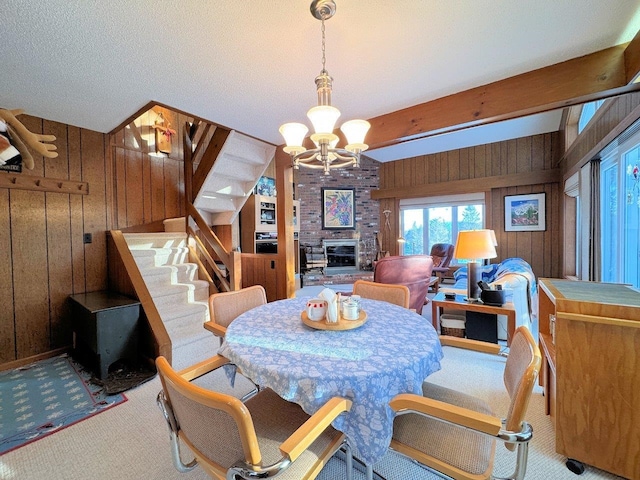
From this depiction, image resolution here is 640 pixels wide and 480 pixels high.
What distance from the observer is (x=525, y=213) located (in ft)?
18.6

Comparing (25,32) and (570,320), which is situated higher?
(25,32)

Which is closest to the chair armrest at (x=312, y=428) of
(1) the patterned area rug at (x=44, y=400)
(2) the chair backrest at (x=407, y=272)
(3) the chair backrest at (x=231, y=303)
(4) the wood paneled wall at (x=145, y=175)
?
(3) the chair backrest at (x=231, y=303)

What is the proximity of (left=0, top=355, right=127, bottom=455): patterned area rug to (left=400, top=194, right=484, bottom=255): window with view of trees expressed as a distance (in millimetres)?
6562

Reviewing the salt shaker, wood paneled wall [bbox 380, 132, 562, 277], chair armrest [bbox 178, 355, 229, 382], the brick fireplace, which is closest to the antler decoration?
chair armrest [bbox 178, 355, 229, 382]

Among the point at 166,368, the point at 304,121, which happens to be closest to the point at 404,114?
the point at 304,121

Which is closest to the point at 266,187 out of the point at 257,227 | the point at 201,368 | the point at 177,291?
the point at 257,227

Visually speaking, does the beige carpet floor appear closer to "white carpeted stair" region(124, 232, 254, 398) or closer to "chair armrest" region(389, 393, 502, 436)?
"white carpeted stair" region(124, 232, 254, 398)

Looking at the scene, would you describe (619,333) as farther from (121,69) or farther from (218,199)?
(218,199)

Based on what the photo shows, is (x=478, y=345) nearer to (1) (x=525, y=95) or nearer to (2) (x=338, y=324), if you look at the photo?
(2) (x=338, y=324)

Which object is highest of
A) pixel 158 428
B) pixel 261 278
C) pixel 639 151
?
pixel 639 151

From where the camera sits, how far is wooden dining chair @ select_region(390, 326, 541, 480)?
2.93 ft

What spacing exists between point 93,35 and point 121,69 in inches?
13.2

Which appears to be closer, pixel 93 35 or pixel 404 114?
pixel 93 35

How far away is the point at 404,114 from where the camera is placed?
262 centimetres
